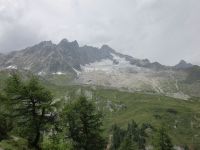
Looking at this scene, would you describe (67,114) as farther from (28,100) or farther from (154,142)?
(154,142)

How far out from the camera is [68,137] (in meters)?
63.5

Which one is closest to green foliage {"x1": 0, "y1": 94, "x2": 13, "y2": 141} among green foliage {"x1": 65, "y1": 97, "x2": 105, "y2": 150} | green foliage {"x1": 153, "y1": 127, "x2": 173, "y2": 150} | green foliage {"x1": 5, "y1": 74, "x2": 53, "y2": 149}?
green foliage {"x1": 5, "y1": 74, "x2": 53, "y2": 149}

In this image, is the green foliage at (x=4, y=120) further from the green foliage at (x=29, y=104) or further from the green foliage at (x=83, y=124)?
the green foliage at (x=83, y=124)

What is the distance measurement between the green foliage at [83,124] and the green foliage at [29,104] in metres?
7.12

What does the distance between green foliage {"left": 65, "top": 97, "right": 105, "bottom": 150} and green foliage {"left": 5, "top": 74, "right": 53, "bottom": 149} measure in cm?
712

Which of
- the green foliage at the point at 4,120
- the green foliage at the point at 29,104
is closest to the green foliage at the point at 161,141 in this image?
the green foliage at the point at 29,104

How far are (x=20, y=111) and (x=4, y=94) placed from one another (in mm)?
4216

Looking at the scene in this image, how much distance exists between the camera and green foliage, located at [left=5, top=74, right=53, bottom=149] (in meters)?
54.1

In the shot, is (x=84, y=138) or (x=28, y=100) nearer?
(x=28, y=100)

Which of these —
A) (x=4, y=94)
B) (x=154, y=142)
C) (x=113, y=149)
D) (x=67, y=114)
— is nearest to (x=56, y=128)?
(x=67, y=114)

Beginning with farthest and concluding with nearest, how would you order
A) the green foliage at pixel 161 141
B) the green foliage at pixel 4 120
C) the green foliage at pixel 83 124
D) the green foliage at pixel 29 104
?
1. the green foliage at pixel 161 141
2. the green foliage at pixel 83 124
3. the green foliage at pixel 29 104
4. the green foliage at pixel 4 120

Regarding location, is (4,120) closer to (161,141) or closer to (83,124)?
(83,124)

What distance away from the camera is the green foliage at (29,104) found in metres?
54.1

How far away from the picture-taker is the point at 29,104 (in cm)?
5491
